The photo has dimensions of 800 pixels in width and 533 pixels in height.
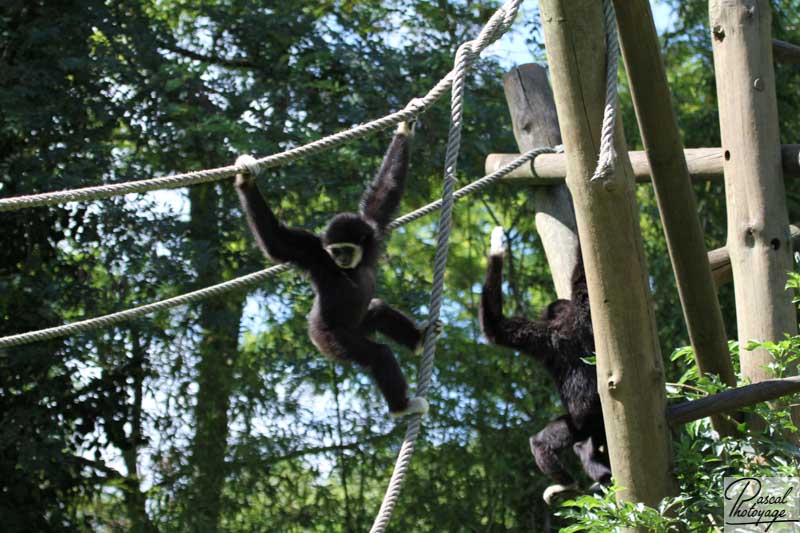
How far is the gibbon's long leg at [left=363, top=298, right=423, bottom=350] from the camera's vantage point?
502cm

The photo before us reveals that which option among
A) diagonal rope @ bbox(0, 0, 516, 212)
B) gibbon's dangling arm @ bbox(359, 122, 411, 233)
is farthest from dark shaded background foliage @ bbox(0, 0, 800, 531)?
diagonal rope @ bbox(0, 0, 516, 212)

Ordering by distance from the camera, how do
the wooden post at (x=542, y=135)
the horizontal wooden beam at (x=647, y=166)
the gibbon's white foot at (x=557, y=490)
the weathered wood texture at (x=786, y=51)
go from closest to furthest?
the horizontal wooden beam at (x=647, y=166), the weathered wood texture at (x=786, y=51), the wooden post at (x=542, y=135), the gibbon's white foot at (x=557, y=490)

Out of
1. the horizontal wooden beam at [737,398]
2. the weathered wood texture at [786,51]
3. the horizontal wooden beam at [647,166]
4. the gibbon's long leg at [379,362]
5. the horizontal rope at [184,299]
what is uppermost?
the weathered wood texture at [786,51]

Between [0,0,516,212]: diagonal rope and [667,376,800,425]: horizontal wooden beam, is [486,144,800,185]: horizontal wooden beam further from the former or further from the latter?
[667,376,800,425]: horizontal wooden beam

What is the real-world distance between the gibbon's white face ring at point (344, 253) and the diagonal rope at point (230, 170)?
2.81 ft

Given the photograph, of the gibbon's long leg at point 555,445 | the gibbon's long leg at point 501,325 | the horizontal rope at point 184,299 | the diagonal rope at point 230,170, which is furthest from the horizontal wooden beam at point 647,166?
the gibbon's long leg at point 555,445

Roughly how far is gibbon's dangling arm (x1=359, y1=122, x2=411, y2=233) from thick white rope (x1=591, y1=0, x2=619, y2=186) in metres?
2.02

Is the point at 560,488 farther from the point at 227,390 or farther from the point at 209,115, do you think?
the point at 209,115

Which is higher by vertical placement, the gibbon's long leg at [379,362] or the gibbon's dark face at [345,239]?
the gibbon's dark face at [345,239]

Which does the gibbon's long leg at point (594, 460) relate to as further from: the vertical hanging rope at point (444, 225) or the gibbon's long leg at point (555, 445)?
the vertical hanging rope at point (444, 225)

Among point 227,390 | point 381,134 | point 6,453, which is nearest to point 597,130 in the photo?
point 381,134

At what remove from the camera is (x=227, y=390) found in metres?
8.42

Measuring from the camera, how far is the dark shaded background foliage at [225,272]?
308 inches

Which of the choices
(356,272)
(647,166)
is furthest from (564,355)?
(356,272)
